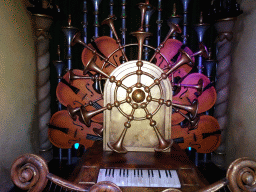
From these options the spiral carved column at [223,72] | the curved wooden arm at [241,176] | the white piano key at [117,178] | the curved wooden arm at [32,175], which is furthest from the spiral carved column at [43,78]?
the curved wooden arm at [241,176]

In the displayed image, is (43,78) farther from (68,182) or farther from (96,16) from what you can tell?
(68,182)

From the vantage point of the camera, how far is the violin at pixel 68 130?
3209mm

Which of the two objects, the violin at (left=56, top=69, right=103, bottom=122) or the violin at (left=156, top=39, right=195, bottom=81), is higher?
the violin at (left=156, top=39, right=195, bottom=81)

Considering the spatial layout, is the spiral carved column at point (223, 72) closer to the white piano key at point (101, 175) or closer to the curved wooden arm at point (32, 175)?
the white piano key at point (101, 175)

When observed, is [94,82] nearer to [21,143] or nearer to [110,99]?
[110,99]

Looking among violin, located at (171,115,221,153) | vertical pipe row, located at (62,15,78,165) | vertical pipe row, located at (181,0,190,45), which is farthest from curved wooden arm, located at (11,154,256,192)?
vertical pipe row, located at (181,0,190,45)

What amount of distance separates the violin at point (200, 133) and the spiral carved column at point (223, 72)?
0.25 meters

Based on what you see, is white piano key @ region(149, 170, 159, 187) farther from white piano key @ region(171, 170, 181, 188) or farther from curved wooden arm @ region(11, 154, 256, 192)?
curved wooden arm @ region(11, 154, 256, 192)

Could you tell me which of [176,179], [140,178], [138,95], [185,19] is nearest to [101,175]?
[140,178]

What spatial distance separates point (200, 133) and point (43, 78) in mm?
2931

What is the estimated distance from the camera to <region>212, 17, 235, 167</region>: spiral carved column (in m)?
3.22

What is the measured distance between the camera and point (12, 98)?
2.82 m

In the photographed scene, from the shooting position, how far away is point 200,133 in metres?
3.23

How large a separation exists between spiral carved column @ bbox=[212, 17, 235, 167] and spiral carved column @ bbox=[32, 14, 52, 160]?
9.85 feet
